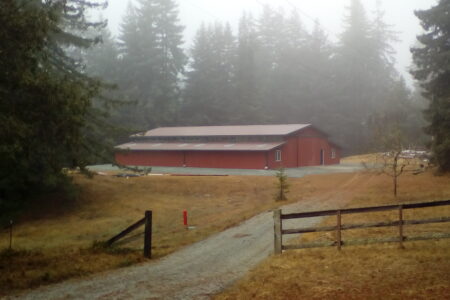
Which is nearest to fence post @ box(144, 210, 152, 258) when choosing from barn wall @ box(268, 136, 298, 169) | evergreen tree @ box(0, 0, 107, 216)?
evergreen tree @ box(0, 0, 107, 216)

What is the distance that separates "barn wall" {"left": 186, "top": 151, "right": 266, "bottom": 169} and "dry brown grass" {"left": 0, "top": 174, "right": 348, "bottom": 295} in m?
9.80

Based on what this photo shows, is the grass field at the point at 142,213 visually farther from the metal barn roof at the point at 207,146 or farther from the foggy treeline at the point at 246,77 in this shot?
the foggy treeline at the point at 246,77

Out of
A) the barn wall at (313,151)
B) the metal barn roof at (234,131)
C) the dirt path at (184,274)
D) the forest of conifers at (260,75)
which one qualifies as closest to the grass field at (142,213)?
the dirt path at (184,274)

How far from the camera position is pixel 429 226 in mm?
15680

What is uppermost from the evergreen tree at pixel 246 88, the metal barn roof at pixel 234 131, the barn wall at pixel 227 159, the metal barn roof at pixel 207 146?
the evergreen tree at pixel 246 88

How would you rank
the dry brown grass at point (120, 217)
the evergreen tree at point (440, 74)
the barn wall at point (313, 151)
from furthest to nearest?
the barn wall at point (313, 151), the evergreen tree at point (440, 74), the dry brown grass at point (120, 217)

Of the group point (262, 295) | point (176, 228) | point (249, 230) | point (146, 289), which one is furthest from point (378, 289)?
point (176, 228)

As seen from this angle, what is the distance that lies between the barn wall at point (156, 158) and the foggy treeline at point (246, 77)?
1585 cm

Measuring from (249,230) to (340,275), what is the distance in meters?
8.47

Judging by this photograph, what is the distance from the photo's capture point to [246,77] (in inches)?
3223

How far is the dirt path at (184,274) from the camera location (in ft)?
32.2

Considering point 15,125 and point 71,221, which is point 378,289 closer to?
point 15,125

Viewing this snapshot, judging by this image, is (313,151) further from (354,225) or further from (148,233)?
(354,225)

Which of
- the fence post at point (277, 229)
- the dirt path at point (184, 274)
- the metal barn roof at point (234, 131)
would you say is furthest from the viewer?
the metal barn roof at point (234, 131)
